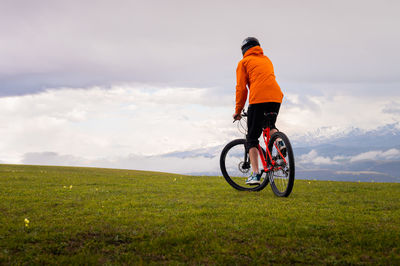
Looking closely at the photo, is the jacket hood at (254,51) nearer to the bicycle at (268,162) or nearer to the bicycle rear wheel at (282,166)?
the bicycle at (268,162)

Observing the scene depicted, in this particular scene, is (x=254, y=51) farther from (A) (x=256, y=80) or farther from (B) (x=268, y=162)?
(B) (x=268, y=162)

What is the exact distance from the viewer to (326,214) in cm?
565

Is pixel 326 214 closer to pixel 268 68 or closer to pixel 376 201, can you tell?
pixel 376 201

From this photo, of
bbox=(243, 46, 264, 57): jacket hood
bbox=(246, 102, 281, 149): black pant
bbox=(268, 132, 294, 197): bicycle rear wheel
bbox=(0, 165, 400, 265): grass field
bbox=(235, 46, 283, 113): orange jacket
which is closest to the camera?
bbox=(0, 165, 400, 265): grass field

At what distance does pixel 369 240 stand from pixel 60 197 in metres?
7.07

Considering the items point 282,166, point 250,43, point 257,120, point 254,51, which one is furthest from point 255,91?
point 282,166

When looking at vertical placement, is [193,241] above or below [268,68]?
below

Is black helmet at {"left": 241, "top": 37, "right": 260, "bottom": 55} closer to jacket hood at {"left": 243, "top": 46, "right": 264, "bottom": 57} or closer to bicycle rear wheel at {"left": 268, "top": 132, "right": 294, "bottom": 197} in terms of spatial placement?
jacket hood at {"left": 243, "top": 46, "right": 264, "bottom": 57}

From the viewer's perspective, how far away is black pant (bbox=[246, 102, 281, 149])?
26.5 ft

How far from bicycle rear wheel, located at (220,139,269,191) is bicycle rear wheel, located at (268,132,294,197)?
0.59 metres

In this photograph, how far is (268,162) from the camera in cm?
864

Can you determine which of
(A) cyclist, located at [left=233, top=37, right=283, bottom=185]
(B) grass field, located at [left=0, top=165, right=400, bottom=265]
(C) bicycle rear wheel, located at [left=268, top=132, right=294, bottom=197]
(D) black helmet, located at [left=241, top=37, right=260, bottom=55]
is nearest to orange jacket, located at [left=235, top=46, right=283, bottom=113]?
(A) cyclist, located at [left=233, top=37, right=283, bottom=185]

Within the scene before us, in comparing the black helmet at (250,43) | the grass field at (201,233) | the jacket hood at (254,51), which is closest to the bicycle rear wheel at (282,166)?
the grass field at (201,233)

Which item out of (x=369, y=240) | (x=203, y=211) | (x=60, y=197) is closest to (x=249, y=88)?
(x=203, y=211)
